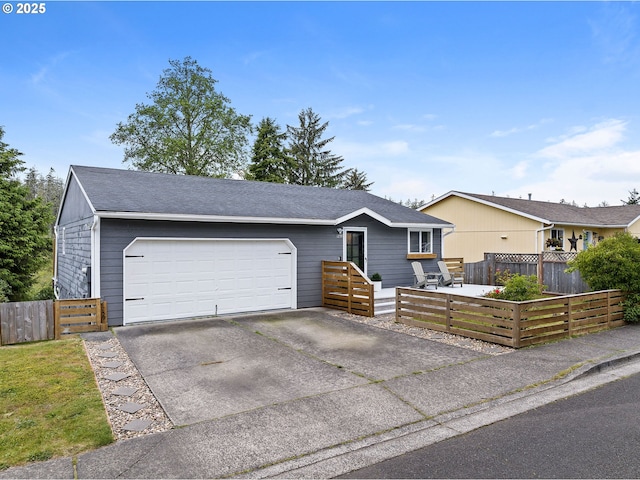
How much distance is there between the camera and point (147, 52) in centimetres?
1717

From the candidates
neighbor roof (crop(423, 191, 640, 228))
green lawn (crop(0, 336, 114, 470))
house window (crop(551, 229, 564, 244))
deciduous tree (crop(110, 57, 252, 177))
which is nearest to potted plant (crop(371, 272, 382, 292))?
green lawn (crop(0, 336, 114, 470))

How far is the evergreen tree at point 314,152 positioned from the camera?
Answer: 35.9m

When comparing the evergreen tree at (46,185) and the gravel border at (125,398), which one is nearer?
the gravel border at (125,398)

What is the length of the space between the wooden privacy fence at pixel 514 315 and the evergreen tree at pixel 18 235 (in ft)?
47.5

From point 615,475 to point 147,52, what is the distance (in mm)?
19858

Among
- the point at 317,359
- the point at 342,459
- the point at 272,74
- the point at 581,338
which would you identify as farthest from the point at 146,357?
the point at 272,74

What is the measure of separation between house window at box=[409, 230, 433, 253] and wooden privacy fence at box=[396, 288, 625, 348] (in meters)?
5.21

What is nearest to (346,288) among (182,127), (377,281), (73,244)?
(377,281)

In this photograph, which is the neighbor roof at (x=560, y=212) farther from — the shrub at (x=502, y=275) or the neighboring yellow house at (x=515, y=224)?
the shrub at (x=502, y=275)

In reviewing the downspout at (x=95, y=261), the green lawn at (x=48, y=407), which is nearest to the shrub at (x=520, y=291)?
the green lawn at (x=48, y=407)

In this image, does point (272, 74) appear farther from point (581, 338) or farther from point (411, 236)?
point (581, 338)

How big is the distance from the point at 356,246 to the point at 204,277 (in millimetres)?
5005

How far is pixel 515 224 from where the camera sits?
1866 centimetres

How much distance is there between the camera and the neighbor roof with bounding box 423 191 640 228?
1855cm
